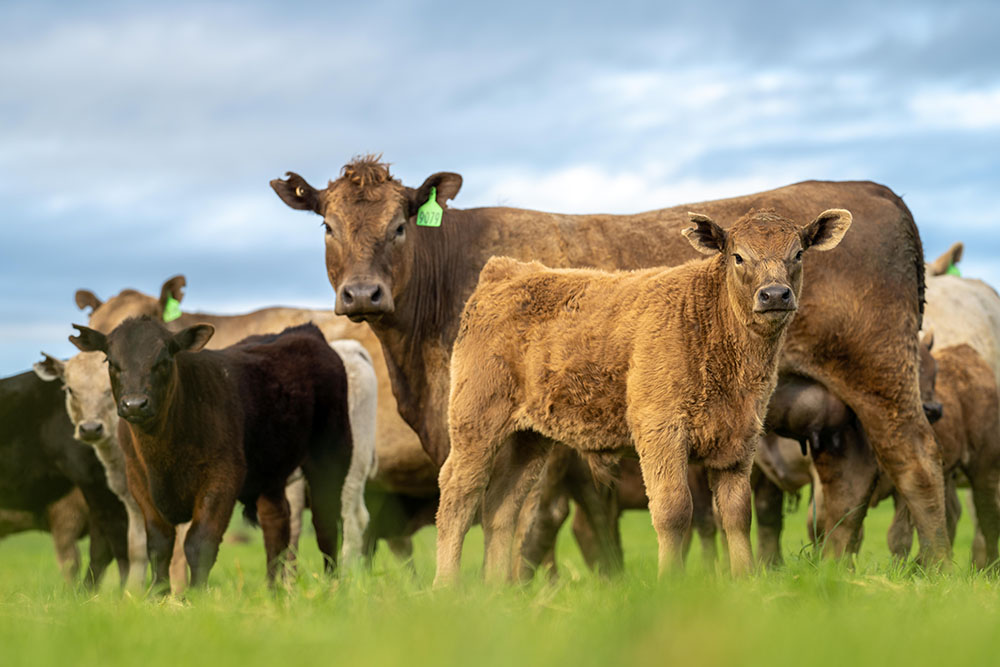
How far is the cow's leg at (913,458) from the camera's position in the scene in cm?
743

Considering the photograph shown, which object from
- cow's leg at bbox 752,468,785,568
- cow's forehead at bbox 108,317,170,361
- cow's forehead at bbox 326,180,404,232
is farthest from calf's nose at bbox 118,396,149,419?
cow's leg at bbox 752,468,785,568

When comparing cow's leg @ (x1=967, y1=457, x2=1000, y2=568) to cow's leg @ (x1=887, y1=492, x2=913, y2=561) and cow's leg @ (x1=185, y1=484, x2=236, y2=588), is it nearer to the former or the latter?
cow's leg @ (x1=887, y1=492, x2=913, y2=561)

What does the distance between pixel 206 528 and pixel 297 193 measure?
2606 mm

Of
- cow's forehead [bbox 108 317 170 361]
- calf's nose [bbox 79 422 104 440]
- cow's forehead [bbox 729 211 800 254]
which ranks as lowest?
calf's nose [bbox 79 422 104 440]

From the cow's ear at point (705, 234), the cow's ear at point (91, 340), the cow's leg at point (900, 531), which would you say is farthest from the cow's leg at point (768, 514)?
the cow's ear at point (91, 340)

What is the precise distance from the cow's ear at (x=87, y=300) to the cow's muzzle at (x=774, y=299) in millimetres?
10814

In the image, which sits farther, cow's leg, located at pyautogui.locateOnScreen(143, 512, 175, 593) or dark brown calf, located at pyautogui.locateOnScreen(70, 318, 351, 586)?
cow's leg, located at pyautogui.locateOnScreen(143, 512, 175, 593)

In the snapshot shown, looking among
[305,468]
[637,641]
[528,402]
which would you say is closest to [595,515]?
[305,468]

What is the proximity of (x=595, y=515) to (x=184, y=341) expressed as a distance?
3916 mm

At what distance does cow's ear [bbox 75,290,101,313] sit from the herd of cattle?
11.7ft

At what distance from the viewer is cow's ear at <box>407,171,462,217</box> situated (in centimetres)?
797

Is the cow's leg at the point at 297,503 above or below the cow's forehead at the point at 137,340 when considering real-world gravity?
below

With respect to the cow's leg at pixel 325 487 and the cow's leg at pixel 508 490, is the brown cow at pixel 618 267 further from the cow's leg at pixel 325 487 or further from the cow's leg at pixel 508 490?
the cow's leg at pixel 508 490

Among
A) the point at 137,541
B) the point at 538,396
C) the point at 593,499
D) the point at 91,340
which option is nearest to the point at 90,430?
the point at 137,541
